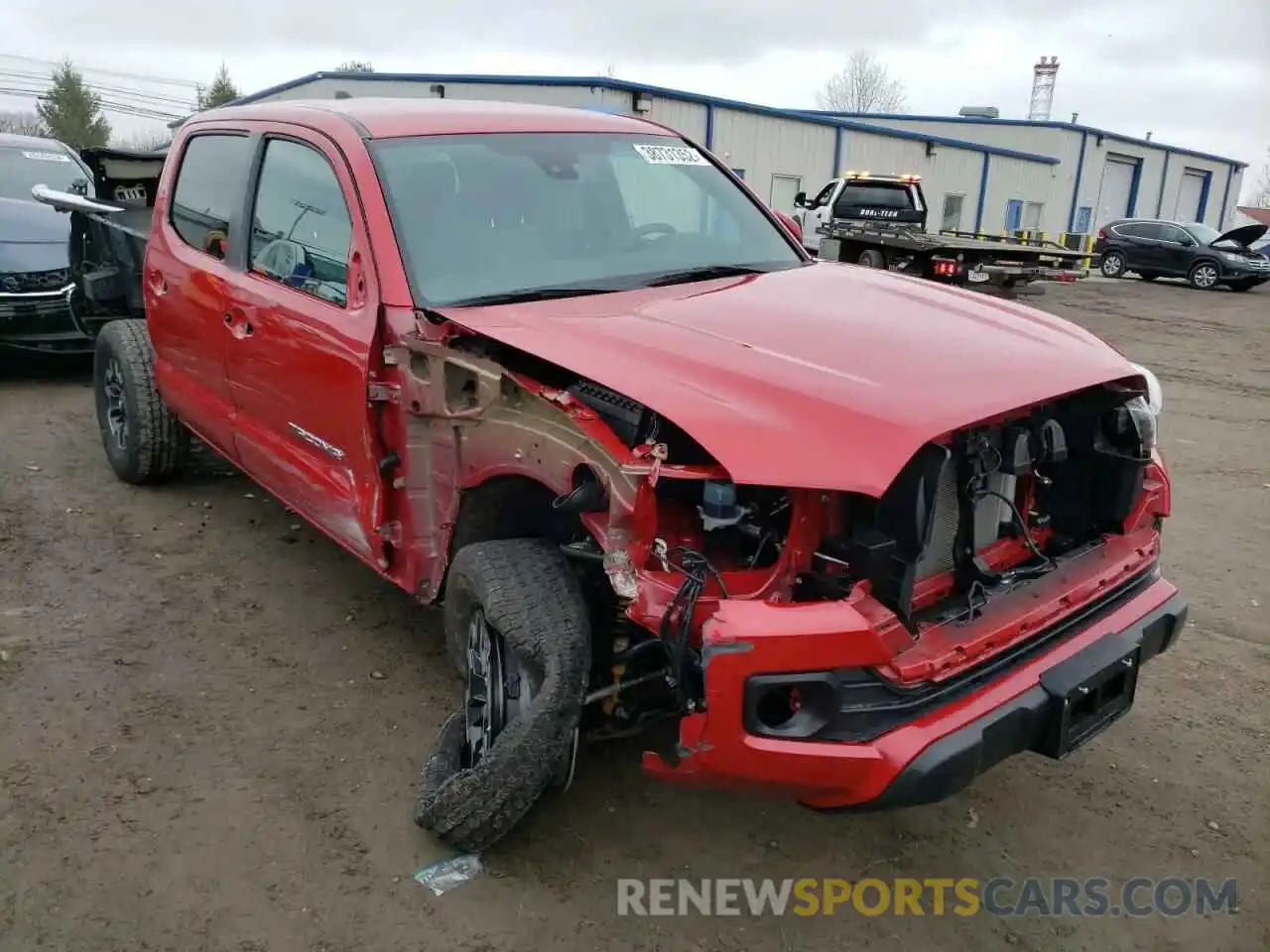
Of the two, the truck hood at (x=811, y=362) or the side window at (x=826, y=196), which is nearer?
the truck hood at (x=811, y=362)

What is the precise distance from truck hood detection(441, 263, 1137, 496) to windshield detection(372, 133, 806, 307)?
19 centimetres

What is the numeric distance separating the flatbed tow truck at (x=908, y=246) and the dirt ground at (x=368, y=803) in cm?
973

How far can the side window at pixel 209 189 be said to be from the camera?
156 inches

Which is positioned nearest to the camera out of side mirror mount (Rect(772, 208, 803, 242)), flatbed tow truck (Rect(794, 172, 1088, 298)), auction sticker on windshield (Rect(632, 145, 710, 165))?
auction sticker on windshield (Rect(632, 145, 710, 165))

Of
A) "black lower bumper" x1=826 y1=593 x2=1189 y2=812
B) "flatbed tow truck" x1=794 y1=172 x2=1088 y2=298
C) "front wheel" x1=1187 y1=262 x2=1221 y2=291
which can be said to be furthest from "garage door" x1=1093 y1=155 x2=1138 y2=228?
"black lower bumper" x1=826 y1=593 x2=1189 y2=812

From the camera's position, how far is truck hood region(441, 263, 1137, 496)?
212cm

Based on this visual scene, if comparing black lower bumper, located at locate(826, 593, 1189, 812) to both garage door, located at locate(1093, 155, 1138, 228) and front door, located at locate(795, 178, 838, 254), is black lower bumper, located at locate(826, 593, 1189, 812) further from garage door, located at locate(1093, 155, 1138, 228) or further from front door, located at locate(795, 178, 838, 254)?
garage door, located at locate(1093, 155, 1138, 228)

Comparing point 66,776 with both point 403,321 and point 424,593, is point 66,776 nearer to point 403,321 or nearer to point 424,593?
point 424,593

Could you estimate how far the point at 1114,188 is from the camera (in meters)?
37.0

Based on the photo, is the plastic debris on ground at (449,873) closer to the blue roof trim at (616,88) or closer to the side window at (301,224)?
the side window at (301,224)

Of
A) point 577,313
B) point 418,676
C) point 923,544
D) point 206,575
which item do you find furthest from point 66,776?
point 923,544

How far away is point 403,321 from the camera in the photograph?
292 centimetres

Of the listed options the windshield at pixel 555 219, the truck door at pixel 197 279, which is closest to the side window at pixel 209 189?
the truck door at pixel 197 279

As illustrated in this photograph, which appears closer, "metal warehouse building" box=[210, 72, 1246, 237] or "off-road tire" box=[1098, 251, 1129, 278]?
"metal warehouse building" box=[210, 72, 1246, 237]
